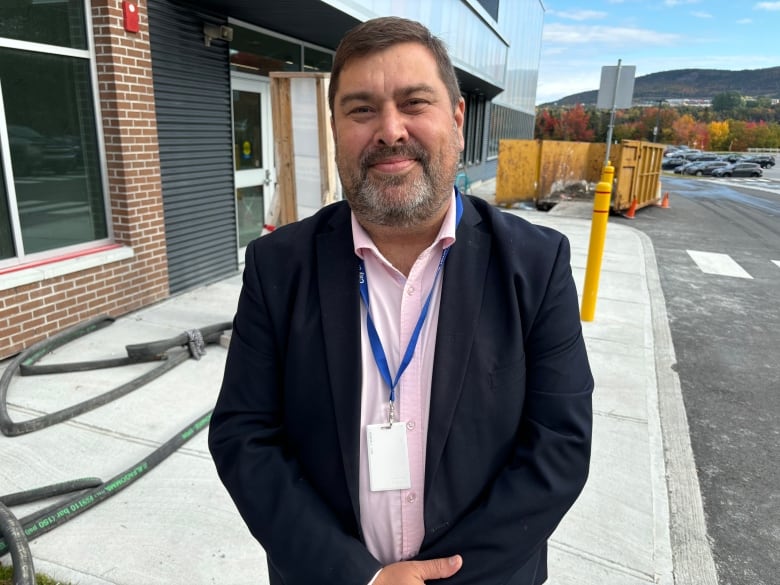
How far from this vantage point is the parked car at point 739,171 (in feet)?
139

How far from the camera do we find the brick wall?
455 cm

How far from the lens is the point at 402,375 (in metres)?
1.37

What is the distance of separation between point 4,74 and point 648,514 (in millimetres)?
5383

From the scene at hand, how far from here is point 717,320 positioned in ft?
20.8

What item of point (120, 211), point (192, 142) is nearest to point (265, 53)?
point (192, 142)

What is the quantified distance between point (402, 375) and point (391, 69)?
0.73 m

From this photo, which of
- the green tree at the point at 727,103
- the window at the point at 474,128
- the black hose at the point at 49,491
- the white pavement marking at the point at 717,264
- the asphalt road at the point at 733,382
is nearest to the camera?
the black hose at the point at 49,491

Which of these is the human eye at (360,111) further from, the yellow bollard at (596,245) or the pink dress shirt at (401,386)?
the yellow bollard at (596,245)

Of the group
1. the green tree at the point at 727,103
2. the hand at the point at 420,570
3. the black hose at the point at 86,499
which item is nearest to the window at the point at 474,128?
the black hose at the point at 86,499

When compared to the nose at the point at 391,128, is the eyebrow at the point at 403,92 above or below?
above

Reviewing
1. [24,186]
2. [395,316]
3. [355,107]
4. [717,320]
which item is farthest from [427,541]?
[717,320]

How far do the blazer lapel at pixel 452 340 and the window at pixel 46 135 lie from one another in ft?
14.6

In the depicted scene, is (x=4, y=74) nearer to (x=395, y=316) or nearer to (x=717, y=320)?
(x=395, y=316)

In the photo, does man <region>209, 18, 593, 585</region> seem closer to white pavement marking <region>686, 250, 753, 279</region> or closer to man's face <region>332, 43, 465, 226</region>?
man's face <region>332, 43, 465, 226</region>
